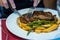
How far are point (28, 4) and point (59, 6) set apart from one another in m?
0.62

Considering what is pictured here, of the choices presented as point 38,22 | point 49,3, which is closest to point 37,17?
point 38,22

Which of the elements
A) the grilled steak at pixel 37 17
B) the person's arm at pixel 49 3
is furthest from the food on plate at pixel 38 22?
the person's arm at pixel 49 3

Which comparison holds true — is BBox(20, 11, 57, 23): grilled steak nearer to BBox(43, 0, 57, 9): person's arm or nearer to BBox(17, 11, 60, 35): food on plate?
BBox(17, 11, 60, 35): food on plate

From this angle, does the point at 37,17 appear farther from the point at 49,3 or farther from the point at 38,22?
the point at 49,3

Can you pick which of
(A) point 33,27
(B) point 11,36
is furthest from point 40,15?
(B) point 11,36

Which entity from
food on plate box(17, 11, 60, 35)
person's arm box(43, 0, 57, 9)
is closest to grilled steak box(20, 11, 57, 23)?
food on plate box(17, 11, 60, 35)

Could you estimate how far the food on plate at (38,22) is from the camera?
93cm

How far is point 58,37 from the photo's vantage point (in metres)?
0.88

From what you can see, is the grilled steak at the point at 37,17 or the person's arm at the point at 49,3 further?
the person's arm at the point at 49,3

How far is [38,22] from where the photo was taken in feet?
3.13

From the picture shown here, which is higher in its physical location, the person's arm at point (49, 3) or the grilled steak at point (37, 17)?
the person's arm at point (49, 3)

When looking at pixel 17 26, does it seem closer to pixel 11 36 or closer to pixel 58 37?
pixel 11 36

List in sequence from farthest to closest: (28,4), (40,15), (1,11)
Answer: (28,4) → (1,11) → (40,15)

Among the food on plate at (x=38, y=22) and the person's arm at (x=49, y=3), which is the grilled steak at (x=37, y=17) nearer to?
the food on plate at (x=38, y=22)
